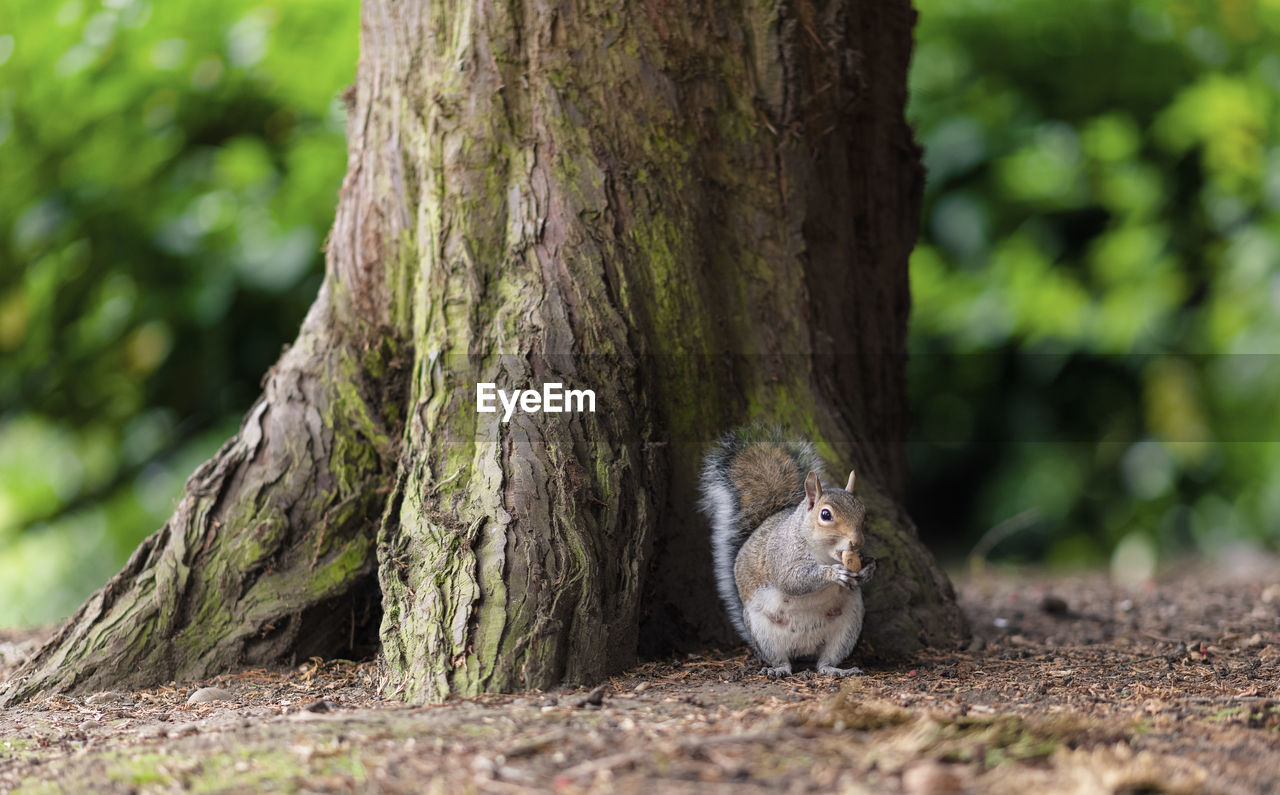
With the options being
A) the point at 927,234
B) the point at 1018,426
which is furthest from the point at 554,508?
the point at 1018,426

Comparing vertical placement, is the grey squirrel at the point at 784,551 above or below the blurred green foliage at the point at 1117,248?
below

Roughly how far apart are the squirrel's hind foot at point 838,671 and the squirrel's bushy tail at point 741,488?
245 millimetres

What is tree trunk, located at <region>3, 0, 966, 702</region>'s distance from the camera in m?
2.74

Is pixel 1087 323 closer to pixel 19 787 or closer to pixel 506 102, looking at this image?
pixel 506 102

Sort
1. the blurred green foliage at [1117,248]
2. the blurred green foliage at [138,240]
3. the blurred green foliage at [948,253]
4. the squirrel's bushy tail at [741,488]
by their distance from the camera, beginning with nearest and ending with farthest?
the squirrel's bushy tail at [741,488], the blurred green foliage at [138,240], the blurred green foliage at [948,253], the blurred green foliage at [1117,248]

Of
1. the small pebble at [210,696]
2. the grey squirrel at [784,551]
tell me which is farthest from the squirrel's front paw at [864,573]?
the small pebble at [210,696]

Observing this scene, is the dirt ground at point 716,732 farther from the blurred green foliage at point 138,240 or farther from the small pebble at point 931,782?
the blurred green foliage at point 138,240

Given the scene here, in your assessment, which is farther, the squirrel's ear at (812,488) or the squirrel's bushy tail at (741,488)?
the squirrel's bushy tail at (741,488)

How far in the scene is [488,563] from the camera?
248cm

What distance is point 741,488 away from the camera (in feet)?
9.48

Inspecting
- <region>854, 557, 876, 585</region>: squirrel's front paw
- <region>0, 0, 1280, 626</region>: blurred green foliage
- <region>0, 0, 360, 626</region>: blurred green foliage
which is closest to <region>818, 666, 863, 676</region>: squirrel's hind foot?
<region>854, 557, 876, 585</region>: squirrel's front paw

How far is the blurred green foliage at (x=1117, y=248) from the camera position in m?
5.45

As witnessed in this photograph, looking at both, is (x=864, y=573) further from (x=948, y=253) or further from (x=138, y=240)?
(x=138, y=240)

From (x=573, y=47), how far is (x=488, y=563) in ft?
4.45
